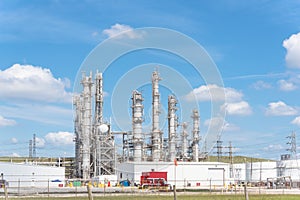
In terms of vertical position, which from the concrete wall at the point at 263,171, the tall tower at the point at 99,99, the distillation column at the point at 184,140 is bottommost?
the concrete wall at the point at 263,171

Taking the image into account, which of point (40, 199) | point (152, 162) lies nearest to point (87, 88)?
point (152, 162)

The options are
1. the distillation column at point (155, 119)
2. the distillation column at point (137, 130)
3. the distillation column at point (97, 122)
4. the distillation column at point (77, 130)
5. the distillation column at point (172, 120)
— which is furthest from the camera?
the distillation column at point (172, 120)

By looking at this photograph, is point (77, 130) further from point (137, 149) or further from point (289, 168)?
point (289, 168)

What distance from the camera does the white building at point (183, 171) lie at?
8362 centimetres

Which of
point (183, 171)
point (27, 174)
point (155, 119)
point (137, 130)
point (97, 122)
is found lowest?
point (27, 174)

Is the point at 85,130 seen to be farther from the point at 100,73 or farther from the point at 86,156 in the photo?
the point at 100,73

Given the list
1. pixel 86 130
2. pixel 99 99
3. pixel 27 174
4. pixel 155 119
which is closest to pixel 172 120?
pixel 155 119

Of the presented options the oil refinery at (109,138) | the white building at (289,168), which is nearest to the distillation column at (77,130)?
the oil refinery at (109,138)

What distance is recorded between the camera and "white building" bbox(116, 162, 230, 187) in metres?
83.6

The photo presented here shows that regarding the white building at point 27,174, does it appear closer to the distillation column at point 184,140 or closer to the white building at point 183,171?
the white building at point 183,171

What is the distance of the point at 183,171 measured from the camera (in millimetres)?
86000

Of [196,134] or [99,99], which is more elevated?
[99,99]

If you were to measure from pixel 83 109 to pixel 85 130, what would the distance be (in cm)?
396

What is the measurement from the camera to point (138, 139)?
8944cm
